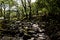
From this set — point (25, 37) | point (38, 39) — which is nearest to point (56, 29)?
point (38, 39)

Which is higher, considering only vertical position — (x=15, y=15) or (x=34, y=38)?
(x=15, y=15)

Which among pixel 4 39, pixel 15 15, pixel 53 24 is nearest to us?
pixel 4 39

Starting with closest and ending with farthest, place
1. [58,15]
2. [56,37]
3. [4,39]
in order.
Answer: [4,39]
[56,37]
[58,15]

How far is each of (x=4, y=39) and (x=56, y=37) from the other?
18.2 ft

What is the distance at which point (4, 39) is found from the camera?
43.7ft

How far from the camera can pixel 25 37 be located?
1393 centimetres

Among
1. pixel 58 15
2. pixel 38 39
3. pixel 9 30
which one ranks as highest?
pixel 58 15

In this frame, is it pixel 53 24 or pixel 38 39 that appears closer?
pixel 38 39

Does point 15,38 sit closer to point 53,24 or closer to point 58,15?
point 53,24

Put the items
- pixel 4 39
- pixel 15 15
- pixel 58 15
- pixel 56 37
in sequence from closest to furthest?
pixel 4 39
pixel 56 37
pixel 58 15
pixel 15 15

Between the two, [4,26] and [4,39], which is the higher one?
[4,26]

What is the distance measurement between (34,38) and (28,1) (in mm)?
12885

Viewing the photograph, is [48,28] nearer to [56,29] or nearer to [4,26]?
[56,29]

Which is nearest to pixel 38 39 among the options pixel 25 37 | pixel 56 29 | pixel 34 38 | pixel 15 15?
pixel 34 38
